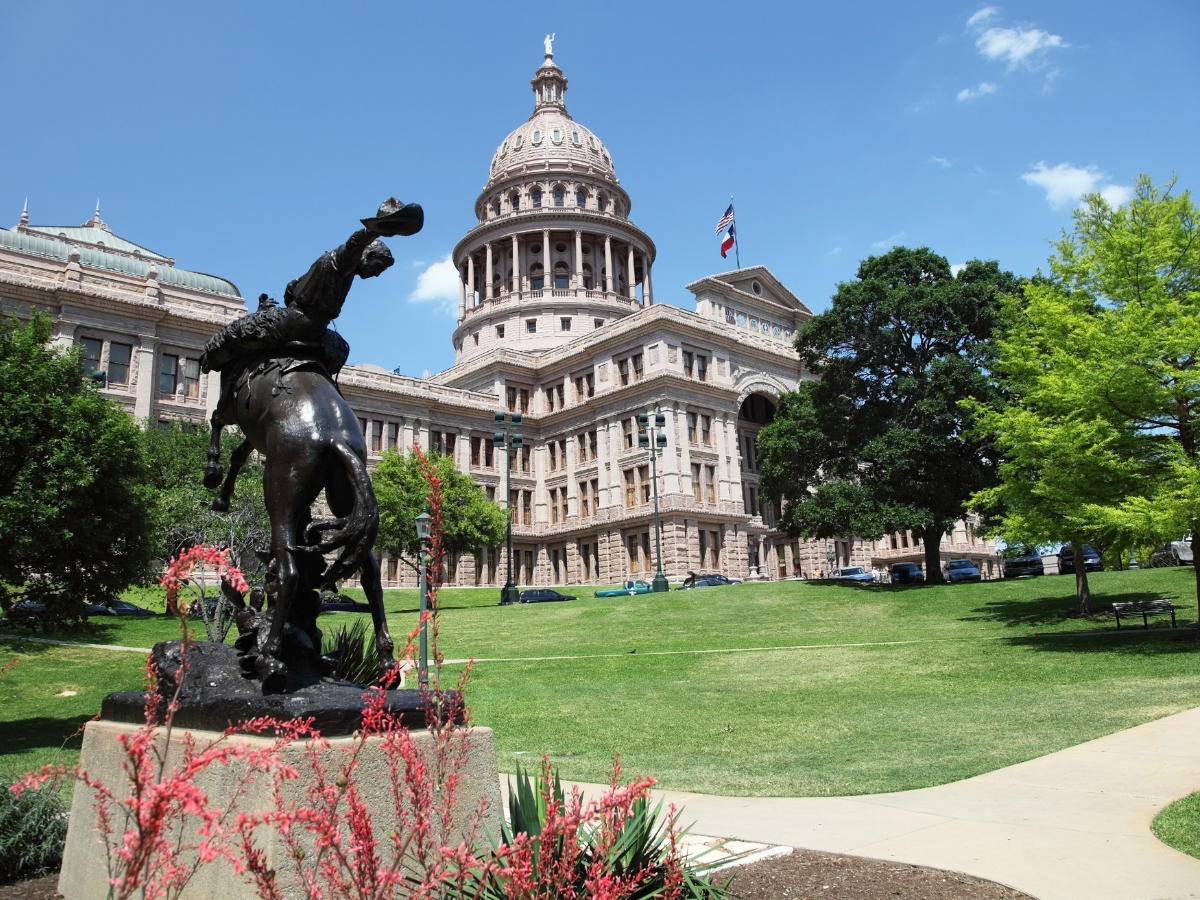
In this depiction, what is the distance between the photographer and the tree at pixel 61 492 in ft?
48.9

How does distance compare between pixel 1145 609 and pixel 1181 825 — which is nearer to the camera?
pixel 1181 825

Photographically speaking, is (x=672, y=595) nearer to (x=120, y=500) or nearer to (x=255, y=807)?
(x=120, y=500)

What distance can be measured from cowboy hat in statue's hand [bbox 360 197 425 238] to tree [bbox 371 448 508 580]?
34.3m

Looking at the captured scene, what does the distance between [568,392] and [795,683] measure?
49.2 m

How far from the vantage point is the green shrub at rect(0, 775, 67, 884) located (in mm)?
6016

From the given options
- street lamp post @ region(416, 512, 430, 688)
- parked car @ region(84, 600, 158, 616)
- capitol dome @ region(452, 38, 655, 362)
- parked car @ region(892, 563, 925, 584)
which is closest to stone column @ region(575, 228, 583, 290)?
capitol dome @ region(452, 38, 655, 362)

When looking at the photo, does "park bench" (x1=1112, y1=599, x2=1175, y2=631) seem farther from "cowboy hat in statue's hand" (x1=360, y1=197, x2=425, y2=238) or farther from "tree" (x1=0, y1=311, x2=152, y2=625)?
"tree" (x1=0, y1=311, x2=152, y2=625)

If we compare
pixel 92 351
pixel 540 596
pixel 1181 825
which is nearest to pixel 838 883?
pixel 1181 825

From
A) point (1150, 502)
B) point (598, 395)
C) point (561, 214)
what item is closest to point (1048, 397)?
point (1150, 502)

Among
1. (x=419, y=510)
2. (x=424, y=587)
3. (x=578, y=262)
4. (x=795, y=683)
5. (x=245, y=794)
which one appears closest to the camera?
(x=245, y=794)

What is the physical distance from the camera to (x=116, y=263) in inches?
2132

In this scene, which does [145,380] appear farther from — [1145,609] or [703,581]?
[1145,609]

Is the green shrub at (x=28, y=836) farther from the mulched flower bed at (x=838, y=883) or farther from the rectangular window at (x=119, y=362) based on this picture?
the rectangular window at (x=119, y=362)

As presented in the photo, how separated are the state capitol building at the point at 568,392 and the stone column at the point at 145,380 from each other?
0.08m
